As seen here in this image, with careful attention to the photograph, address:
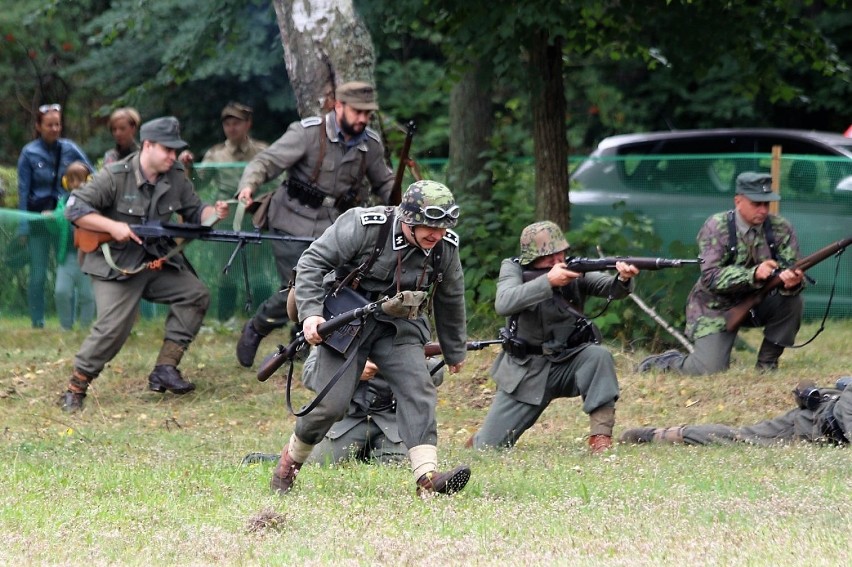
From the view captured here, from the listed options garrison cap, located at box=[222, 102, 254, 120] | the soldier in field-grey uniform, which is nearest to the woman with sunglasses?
garrison cap, located at box=[222, 102, 254, 120]

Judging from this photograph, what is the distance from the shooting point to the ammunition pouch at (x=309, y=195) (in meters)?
10.8

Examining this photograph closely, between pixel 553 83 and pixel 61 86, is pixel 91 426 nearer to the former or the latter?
pixel 553 83

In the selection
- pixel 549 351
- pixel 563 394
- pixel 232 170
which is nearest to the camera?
pixel 549 351

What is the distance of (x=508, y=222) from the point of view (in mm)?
13672

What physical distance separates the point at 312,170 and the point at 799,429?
419cm

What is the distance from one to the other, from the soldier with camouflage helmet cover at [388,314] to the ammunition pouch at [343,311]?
0.05m

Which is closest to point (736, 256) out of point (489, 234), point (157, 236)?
point (489, 234)

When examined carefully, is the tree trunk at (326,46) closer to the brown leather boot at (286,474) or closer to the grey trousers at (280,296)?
the grey trousers at (280,296)

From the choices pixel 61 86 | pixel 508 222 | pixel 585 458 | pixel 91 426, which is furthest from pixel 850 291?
pixel 61 86

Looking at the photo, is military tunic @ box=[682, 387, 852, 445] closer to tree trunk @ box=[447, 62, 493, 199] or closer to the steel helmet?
the steel helmet

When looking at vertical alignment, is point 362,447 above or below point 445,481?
below

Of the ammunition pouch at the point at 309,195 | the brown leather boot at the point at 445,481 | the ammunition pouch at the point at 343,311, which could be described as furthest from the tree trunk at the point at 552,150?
the brown leather boot at the point at 445,481

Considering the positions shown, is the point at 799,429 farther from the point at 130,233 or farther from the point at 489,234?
the point at 489,234

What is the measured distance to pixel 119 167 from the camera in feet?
34.8
